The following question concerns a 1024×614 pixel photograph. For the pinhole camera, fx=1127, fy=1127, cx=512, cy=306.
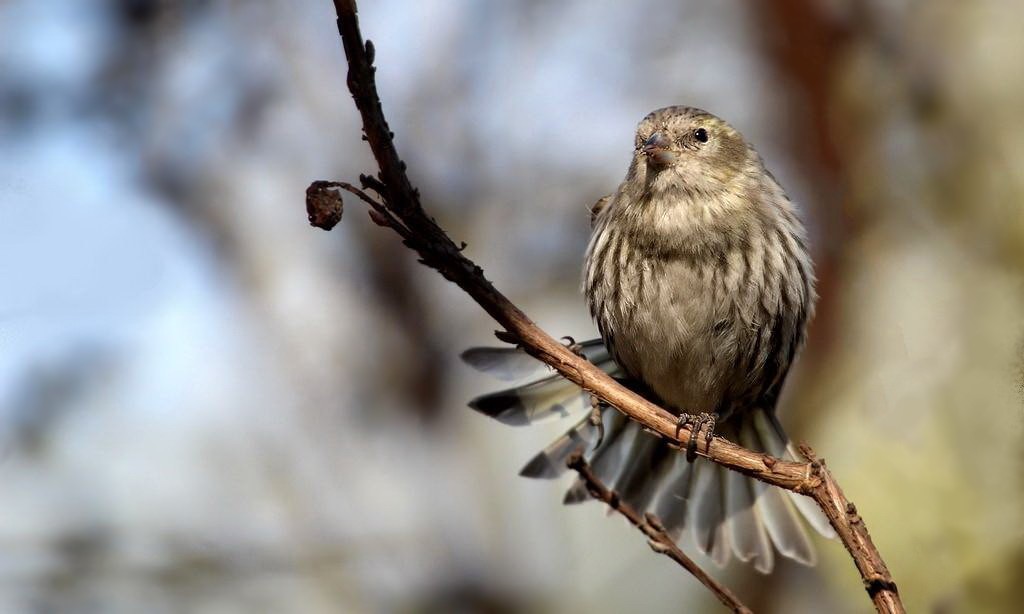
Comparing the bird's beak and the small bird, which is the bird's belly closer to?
the small bird

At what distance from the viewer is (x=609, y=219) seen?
13.7 ft

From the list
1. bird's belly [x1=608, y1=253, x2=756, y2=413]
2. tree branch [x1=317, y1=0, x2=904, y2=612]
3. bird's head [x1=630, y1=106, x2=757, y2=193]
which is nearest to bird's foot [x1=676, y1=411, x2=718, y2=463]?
tree branch [x1=317, y1=0, x2=904, y2=612]

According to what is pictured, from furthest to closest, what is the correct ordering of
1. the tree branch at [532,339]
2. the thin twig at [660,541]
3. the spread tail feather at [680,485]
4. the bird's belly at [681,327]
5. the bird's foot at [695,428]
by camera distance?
the spread tail feather at [680,485] → the bird's belly at [681,327] → the bird's foot at [695,428] → the thin twig at [660,541] → the tree branch at [532,339]

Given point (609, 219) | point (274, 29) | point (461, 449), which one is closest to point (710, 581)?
point (609, 219)

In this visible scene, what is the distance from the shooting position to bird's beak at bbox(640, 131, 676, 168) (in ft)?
13.4

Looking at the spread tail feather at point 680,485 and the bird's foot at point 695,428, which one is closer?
the bird's foot at point 695,428

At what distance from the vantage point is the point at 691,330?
397 centimetres

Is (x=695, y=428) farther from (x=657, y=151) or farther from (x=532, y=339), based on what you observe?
(x=657, y=151)

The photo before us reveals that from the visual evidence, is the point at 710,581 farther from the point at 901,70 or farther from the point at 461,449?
the point at 901,70

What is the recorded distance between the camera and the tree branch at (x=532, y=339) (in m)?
2.30

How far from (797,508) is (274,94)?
391 centimetres

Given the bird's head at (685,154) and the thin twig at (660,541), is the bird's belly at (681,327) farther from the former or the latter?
the thin twig at (660,541)

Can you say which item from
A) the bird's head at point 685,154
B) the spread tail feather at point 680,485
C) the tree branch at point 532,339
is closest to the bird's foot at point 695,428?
the tree branch at point 532,339

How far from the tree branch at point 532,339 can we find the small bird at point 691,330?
0.73 meters
